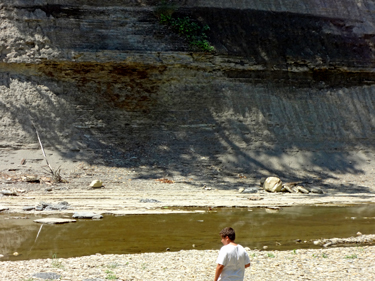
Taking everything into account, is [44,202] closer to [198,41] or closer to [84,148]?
[84,148]

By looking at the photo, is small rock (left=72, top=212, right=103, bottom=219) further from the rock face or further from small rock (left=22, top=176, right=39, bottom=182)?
the rock face

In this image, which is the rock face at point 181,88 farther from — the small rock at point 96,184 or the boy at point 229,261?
the boy at point 229,261

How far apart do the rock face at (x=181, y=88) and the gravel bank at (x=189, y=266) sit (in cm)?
937

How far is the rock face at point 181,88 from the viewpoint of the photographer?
56.4ft

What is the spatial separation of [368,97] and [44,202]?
53.7ft

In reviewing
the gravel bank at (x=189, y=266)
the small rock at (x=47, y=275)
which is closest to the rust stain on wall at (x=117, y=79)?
the gravel bank at (x=189, y=266)

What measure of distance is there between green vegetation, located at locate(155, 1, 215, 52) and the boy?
1544 cm

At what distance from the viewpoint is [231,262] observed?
4473mm

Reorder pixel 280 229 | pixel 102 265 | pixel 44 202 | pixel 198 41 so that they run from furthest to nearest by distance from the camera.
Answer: pixel 198 41, pixel 44 202, pixel 280 229, pixel 102 265

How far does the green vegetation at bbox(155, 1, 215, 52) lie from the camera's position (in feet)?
63.0

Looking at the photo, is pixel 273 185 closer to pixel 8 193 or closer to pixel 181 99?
pixel 181 99

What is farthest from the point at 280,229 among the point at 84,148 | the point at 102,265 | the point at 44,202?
the point at 84,148

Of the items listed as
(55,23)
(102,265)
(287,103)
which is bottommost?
(102,265)

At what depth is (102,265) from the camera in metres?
6.36
